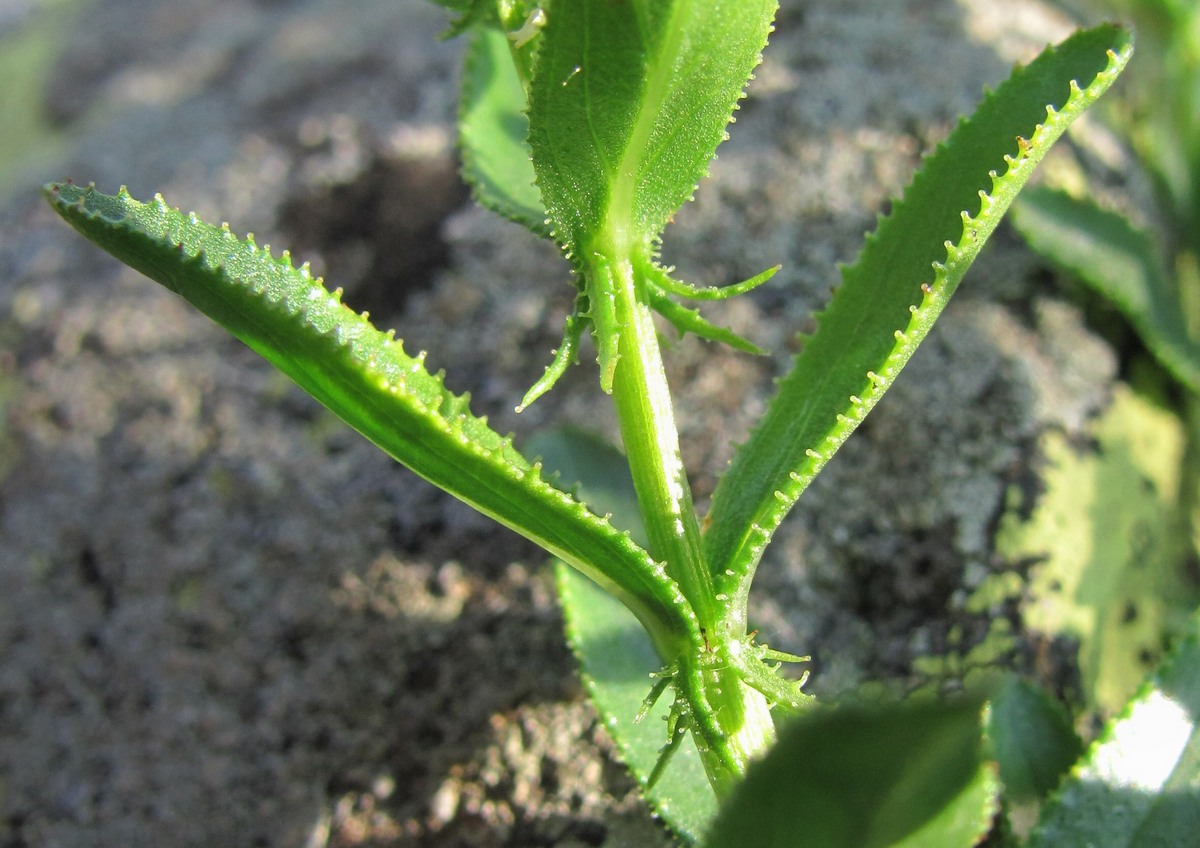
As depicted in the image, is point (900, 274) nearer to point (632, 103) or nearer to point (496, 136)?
point (632, 103)

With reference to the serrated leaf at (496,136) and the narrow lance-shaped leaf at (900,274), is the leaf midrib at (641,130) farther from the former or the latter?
the narrow lance-shaped leaf at (900,274)

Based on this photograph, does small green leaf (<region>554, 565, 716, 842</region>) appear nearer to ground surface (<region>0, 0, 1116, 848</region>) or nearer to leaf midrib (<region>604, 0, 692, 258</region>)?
ground surface (<region>0, 0, 1116, 848</region>)

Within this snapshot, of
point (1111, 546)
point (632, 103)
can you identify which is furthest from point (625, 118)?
point (1111, 546)

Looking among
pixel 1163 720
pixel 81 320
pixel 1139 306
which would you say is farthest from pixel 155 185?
pixel 1163 720

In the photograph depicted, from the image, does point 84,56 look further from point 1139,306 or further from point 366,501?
point 1139,306

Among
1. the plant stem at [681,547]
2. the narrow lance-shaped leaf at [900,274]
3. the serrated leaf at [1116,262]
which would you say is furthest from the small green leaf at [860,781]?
the serrated leaf at [1116,262]

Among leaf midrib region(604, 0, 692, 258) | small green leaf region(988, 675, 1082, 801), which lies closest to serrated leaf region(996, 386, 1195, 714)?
small green leaf region(988, 675, 1082, 801)

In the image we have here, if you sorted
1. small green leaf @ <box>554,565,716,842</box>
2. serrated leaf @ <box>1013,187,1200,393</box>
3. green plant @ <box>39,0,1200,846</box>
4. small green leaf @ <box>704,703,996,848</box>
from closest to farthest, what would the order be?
small green leaf @ <box>704,703,996,848</box>, green plant @ <box>39,0,1200,846</box>, small green leaf @ <box>554,565,716,842</box>, serrated leaf @ <box>1013,187,1200,393</box>

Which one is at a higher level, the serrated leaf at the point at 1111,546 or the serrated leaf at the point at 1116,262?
the serrated leaf at the point at 1116,262
